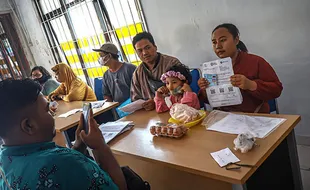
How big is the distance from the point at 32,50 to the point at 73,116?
3446 millimetres

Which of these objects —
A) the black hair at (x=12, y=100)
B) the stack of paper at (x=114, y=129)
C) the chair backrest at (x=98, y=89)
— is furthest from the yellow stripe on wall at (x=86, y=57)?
the black hair at (x=12, y=100)

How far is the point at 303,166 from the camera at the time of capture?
2197 millimetres

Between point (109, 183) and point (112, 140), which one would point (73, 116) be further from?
point (109, 183)

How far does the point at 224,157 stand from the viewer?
3.85 feet

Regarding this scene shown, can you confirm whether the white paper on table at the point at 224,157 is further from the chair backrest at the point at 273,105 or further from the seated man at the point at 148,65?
the seated man at the point at 148,65

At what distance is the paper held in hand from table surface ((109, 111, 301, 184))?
29cm

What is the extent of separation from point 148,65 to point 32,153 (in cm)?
167

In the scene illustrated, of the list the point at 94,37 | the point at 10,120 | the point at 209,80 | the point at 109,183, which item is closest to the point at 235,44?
the point at 209,80

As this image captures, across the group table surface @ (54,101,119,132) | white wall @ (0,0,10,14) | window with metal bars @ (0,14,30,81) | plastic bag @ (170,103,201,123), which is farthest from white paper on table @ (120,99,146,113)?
white wall @ (0,0,10,14)

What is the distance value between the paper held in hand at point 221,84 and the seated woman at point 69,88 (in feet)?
7.00

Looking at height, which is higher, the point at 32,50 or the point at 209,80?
the point at 32,50

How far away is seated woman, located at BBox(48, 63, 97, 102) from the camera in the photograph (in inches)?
139

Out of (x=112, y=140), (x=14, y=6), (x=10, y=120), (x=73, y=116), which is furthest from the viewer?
(x=14, y=6)

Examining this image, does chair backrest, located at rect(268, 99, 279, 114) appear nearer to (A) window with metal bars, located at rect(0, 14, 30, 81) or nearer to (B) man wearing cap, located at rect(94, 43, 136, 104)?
(B) man wearing cap, located at rect(94, 43, 136, 104)
